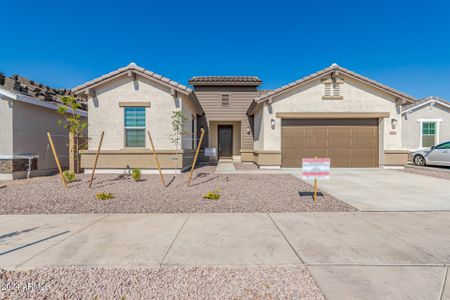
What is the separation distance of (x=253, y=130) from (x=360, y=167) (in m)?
7.23

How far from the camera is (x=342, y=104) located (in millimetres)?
12320

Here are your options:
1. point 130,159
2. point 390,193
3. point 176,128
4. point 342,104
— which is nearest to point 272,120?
point 342,104

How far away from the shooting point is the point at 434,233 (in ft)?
13.5

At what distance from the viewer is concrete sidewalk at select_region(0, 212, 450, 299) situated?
283cm

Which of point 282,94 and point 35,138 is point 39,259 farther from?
point 282,94

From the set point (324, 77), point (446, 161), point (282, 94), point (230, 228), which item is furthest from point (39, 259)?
point (446, 161)

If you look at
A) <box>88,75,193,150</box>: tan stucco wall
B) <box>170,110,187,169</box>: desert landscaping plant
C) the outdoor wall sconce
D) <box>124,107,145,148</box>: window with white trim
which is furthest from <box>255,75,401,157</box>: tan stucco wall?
<box>124,107,145,148</box>: window with white trim

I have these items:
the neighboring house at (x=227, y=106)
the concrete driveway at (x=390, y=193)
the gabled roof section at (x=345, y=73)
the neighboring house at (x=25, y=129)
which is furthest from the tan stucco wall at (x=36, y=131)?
the concrete driveway at (x=390, y=193)

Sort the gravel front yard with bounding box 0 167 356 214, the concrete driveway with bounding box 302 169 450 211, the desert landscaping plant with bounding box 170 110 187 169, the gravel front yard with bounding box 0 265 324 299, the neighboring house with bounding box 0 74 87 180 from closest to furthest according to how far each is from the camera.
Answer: the gravel front yard with bounding box 0 265 324 299 < the gravel front yard with bounding box 0 167 356 214 < the concrete driveway with bounding box 302 169 450 211 < the neighboring house with bounding box 0 74 87 180 < the desert landscaping plant with bounding box 170 110 187 169

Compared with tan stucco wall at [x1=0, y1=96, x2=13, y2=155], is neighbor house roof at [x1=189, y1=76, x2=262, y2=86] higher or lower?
Result: higher


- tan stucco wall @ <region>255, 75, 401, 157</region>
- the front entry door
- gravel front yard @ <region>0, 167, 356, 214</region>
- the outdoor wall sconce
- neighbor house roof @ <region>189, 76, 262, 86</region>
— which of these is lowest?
gravel front yard @ <region>0, 167, 356, 214</region>

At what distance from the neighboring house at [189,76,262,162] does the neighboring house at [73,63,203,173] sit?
Result: 5.97 meters

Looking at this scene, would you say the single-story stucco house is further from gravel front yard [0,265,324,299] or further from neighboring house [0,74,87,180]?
gravel front yard [0,265,324,299]

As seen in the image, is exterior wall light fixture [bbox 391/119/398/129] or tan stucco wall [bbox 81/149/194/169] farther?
exterior wall light fixture [bbox 391/119/398/129]
